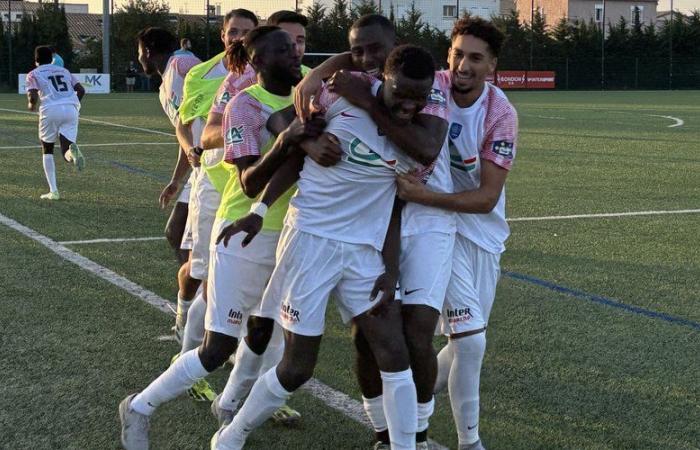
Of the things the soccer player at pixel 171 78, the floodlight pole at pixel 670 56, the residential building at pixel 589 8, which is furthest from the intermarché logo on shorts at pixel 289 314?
the residential building at pixel 589 8

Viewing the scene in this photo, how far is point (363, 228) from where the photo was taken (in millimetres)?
A: 3711

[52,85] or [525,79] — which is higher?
[525,79]

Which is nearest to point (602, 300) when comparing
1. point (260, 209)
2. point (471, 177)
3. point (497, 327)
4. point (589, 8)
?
point (497, 327)

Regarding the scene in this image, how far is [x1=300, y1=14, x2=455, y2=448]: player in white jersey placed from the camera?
3.65 meters

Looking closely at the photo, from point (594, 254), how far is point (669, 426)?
3958 millimetres

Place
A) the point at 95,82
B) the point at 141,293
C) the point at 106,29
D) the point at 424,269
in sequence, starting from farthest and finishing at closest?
the point at 95,82, the point at 106,29, the point at 141,293, the point at 424,269

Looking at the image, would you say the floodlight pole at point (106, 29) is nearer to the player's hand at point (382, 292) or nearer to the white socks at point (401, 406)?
the player's hand at point (382, 292)

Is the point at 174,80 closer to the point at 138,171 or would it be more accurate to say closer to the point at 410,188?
the point at 410,188

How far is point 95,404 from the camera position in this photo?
4754mm

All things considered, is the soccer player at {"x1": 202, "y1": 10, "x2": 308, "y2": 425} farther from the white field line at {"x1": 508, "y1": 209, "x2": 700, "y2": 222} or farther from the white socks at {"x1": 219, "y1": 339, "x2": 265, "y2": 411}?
the white field line at {"x1": 508, "y1": 209, "x2": 700, "y2": 222}

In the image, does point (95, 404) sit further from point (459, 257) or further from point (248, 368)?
point (459, 257)

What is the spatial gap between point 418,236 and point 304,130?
62 cm

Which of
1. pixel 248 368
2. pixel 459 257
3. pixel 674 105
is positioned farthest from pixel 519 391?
pixel 674 105

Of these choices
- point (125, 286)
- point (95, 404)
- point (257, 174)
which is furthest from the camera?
point (125, 286)
